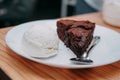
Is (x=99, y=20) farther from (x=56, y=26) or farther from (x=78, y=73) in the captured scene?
(x=78, y=73)

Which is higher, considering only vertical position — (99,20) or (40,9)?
(99,20)

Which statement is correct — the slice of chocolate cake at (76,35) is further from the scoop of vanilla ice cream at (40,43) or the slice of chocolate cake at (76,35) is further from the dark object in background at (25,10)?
the dark object in background at (25,10)

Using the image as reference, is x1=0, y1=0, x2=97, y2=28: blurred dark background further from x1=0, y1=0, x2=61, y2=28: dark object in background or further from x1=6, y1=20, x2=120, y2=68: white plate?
x1=6, y1=20, x2=120, y2=68: white plate

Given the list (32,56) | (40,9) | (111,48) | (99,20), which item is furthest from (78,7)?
(40,9)

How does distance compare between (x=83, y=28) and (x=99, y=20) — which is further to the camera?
(x=99, y=20)

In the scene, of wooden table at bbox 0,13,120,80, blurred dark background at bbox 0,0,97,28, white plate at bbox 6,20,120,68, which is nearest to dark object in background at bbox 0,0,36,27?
blurred dark background at bbox 0,0,97,28

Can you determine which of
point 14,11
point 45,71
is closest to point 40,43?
point 45,71

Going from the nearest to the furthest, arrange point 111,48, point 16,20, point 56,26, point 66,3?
1. point 111,48
2. point 56,26
3. point 16,20
4. point 66,3
